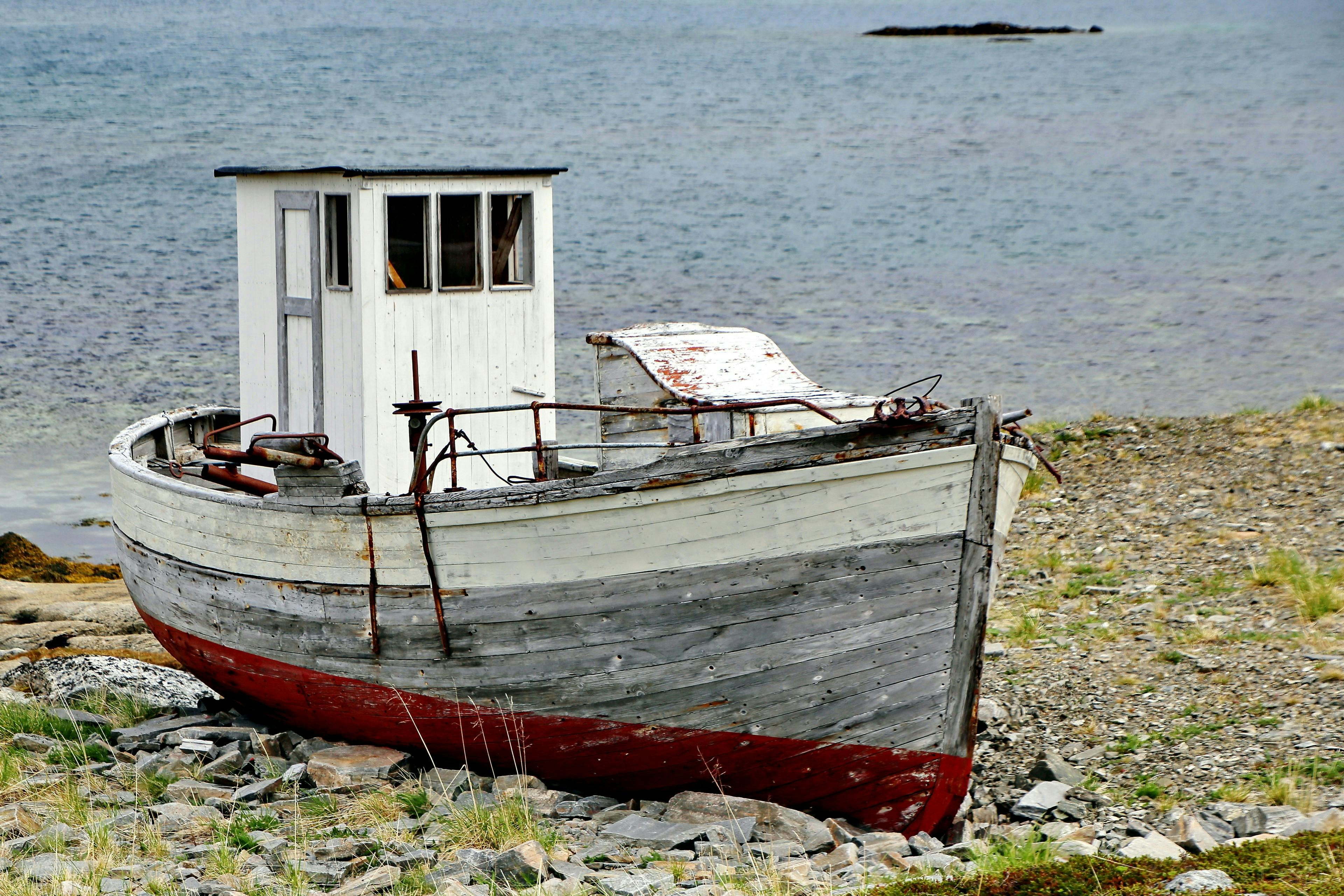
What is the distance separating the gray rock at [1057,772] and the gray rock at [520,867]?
3.18 m

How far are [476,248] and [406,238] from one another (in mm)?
500

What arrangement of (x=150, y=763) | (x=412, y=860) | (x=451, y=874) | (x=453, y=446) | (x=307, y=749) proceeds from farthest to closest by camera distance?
(x=307, y=749) < (x=150, y=763) < (x=453, y=446) < (x=412, y=860) < (x=451, y=874)

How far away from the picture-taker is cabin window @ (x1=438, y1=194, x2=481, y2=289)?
9492 mm

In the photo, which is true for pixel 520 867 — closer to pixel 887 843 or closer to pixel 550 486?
pixel 550 486

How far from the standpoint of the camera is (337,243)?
9477mm

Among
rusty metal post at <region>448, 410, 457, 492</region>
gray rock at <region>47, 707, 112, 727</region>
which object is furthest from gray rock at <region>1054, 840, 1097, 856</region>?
gray rock at <region>47, 707, 112, 727</region>

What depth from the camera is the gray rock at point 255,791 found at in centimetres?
782

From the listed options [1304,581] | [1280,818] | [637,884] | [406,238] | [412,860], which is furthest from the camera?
[1304,581]

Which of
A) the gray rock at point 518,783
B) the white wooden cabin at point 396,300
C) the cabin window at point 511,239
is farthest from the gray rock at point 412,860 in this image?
the cabin window at point 511,239

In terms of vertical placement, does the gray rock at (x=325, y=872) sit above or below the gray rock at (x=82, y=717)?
above

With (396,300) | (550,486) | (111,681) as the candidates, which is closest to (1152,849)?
(550,486)

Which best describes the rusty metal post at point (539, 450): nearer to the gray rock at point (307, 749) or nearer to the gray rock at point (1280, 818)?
the gray rock at point (307, 749)

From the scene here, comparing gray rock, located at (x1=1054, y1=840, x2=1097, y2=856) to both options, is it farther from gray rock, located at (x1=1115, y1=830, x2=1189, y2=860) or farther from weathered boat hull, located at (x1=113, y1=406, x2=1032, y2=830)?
weathered boat hull, located at (x1=113, y1=406, x2=1032, y2=830)

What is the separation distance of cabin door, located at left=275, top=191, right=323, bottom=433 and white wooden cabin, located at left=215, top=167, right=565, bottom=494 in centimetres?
1
